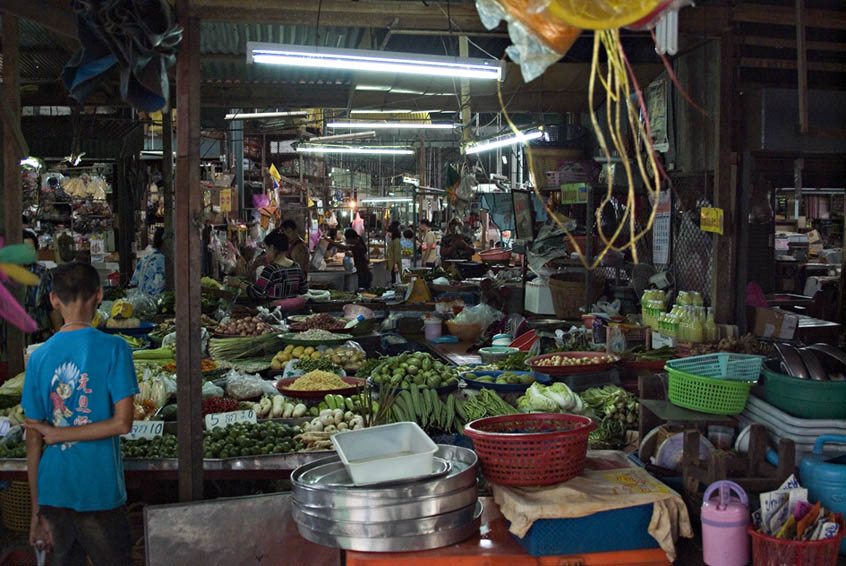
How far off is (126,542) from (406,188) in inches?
1286

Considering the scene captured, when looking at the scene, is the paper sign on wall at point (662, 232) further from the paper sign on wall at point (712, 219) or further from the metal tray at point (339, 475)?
the metal tray at point (339, 475)

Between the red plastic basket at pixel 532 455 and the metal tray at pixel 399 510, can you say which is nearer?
the metal tray at pixel 399 510

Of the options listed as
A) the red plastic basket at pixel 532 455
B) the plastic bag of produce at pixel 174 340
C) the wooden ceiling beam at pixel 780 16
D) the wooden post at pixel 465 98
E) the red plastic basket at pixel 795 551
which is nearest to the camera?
the red plastic basket at pixel 795 551

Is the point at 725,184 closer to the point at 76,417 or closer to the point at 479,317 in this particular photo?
the point at 479,317

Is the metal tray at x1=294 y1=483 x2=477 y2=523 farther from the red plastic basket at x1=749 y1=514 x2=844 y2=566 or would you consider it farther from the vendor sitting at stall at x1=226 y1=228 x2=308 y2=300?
the vendor sitting at stall at x1=226 y1=228 x2=308 y2=300

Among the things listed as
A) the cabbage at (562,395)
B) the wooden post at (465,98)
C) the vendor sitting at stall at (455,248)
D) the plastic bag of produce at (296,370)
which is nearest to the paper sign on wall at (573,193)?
the wooden post at (465,98)

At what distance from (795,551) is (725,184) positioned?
4.29 metres

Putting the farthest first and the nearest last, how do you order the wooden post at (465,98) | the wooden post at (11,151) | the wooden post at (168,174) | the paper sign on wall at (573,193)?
the wooden post at (168,174), the paper sign on wall at (573,193), the wooden post at (465,98), the wooden post at (11,151)

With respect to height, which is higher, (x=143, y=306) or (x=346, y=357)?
(x=143, y=306)

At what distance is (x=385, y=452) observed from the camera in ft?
11.1

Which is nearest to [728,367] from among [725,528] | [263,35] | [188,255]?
[725,528]

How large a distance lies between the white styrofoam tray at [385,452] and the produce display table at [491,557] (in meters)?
0.31

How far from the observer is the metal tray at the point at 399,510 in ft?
9.71

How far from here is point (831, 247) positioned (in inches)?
702
